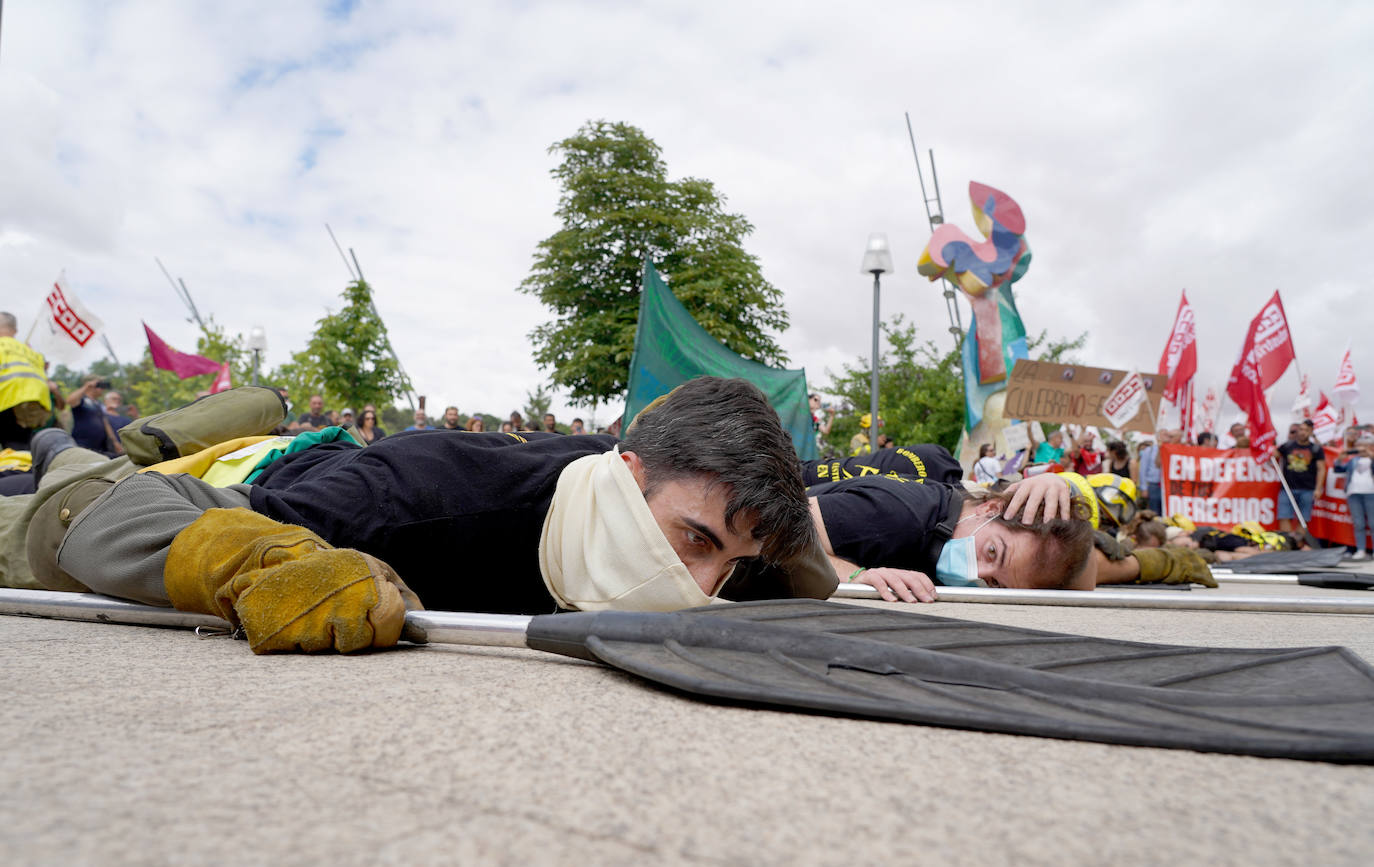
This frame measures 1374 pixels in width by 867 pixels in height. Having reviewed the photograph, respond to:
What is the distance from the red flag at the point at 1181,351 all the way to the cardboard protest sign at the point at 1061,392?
8.16 ft

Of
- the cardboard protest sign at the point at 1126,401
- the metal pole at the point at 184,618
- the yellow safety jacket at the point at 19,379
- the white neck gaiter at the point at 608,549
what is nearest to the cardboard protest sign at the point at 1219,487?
the cardboard protest sign at the point at 1126,401

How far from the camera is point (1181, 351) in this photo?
40.3 feet

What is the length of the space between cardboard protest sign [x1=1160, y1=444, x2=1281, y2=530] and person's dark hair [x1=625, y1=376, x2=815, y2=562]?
982 cm

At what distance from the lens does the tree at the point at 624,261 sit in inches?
842

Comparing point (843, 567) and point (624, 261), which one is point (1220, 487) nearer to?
point (843, 567)

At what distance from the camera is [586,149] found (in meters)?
23.5

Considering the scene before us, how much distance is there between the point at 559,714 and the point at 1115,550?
4.05m

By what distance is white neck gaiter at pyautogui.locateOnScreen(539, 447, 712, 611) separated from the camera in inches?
64.2

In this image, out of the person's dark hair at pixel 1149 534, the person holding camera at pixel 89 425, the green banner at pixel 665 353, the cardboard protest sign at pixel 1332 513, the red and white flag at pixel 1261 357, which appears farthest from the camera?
the red and white flag at pixel 1261 357

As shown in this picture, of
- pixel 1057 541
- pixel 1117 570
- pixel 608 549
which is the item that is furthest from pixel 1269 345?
pixel 608 549

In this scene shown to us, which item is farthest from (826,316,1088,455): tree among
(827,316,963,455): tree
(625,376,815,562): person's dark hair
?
(625,376,815,562): person's dark hair

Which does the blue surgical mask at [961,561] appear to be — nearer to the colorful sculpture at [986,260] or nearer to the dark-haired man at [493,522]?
the dark-haired man at [493,522]

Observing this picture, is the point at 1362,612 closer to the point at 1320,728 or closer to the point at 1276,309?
the point at 1320,728

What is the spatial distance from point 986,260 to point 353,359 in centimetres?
1368
